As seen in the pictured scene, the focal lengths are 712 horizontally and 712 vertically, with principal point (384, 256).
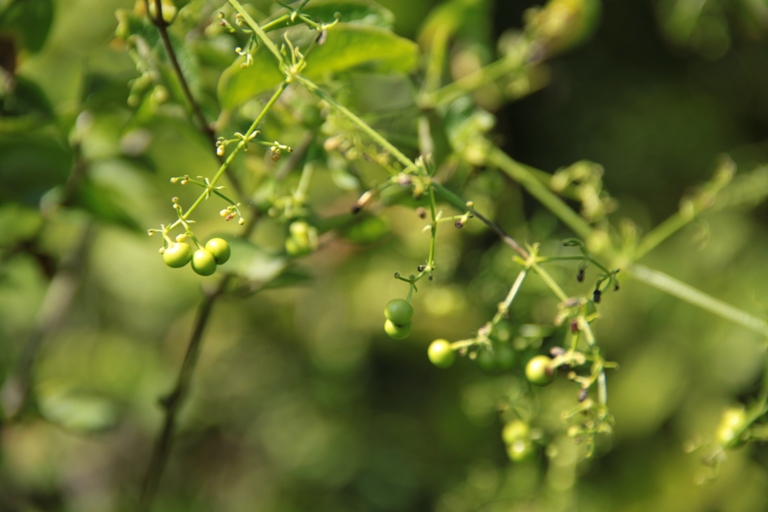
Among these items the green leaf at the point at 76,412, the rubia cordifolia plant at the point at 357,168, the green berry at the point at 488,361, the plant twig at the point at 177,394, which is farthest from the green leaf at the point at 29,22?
the green berry at the point at 488,361

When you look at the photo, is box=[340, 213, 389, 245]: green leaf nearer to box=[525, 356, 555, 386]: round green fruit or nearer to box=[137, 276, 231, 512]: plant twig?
box=[137, 276, 231, 512]: plant twig

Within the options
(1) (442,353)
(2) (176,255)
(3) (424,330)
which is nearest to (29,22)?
(2) (176,255)

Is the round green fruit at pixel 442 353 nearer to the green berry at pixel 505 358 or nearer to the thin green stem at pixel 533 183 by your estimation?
the green berry at pixel 505 358

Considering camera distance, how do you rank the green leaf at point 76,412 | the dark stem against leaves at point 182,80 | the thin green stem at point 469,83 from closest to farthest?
the dark stem against leaves at point 182,80
the thin green stem at point 469,83
the green leaf at point 76,412

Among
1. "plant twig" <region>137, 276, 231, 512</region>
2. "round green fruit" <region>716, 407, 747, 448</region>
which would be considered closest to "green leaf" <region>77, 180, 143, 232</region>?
"plant twig" <region>137, 276, 231, 512</region>

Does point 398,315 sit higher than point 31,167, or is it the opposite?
point 31,167

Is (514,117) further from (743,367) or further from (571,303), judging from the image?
(571,303)

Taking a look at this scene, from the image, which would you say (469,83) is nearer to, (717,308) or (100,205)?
(717,308)
